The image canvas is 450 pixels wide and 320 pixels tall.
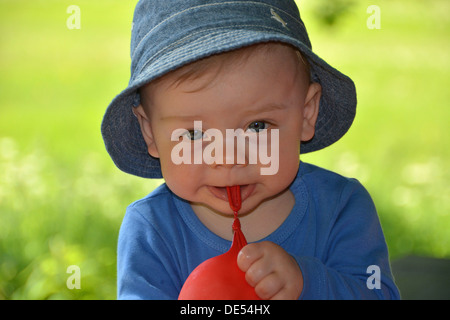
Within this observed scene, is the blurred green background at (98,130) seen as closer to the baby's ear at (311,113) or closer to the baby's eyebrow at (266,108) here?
the baby's ear at (311,113)

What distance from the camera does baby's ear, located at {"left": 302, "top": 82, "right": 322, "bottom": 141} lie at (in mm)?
1086

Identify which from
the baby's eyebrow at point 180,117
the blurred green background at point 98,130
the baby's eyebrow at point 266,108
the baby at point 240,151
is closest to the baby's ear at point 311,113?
the baby at point 240,151

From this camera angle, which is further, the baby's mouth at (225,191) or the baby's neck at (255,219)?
the baby's neck at (255,219)

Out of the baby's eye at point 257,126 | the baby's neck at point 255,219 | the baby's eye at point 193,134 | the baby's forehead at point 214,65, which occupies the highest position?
the baby's forehead at point 214,65

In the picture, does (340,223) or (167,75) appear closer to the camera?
(167,75)

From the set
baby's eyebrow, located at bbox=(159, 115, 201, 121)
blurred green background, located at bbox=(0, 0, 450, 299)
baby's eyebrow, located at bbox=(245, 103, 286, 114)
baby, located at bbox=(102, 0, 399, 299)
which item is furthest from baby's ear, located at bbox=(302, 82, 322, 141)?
blurred green background, located at bbox=(0, 0, 450, 299)

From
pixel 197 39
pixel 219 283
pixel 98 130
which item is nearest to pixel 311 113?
pixel 197 39

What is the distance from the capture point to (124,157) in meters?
1.17

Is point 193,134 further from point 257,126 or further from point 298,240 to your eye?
point 298,240

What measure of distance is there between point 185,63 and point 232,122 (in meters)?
0.11

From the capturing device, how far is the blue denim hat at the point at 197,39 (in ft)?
3.00
